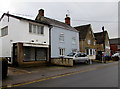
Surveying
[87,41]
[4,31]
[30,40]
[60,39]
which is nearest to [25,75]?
[30,40]

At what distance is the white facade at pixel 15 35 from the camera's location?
19219 millimetres

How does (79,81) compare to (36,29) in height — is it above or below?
below

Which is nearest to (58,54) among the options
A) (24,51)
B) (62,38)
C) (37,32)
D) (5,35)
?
(62,38)

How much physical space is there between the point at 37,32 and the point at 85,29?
59.0 ft

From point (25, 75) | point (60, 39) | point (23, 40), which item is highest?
point (60, 39)

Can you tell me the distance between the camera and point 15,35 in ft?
65.4

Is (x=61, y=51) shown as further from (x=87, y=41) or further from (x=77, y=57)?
(x=87, y=41)

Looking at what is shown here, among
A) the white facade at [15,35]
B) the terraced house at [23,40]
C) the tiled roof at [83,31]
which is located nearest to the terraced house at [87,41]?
the tiled roof at [83,31]

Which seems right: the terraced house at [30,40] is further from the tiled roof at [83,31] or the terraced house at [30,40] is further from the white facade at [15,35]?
the tiled roof at [83,31]

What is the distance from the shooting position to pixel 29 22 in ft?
65.5

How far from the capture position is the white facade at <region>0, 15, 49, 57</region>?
1922 cm

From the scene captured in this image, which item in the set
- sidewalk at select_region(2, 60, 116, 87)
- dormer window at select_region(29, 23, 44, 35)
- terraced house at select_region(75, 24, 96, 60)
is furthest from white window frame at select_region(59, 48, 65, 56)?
sidewalk at select_region(2, 60, 116, 87)

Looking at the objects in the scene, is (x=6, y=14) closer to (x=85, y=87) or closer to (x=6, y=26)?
(x=6, y=26)

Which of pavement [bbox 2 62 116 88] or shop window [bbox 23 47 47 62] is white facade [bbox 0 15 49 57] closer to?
shop window [bbox 23 47 47 62]
